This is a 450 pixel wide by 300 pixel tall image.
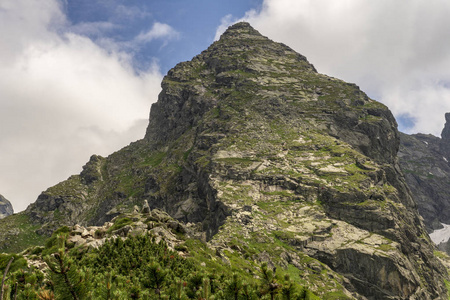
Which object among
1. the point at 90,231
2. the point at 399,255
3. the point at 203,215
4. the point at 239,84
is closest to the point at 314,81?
the point at 239,84

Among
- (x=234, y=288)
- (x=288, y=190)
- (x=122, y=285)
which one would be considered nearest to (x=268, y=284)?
(x=234, y=288)

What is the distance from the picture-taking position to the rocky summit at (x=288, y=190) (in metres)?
67.2

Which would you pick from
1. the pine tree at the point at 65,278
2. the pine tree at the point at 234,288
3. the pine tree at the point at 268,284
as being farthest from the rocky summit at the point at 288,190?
the pine tree at the point at 65,278

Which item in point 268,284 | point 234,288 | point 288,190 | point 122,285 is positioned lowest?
point 122,285

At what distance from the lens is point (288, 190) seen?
96.3 m

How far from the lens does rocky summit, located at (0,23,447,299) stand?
6725 centimetres

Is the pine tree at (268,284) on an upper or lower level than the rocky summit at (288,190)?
lower

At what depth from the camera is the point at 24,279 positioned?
1491 centimetres

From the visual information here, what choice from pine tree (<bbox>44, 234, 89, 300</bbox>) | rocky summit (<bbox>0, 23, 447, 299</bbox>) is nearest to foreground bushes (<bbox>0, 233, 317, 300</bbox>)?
pine tree (<bbox>44, 234, 89, 300</bbox>)

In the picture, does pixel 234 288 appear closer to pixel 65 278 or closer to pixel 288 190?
pixel 65 278

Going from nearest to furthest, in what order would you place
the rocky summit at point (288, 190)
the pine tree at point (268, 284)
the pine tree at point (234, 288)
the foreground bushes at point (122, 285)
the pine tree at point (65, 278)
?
the pine tree at point (65, 278) → the foreground bushes at point (122, 285) → the pine tree at point (268, 284) → the pine tree at point (234, 288) → the rocky summit at point (288, 190)

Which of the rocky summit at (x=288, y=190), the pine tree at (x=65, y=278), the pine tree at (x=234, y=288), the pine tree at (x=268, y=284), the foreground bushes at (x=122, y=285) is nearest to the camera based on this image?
the pine tree at (x=65, y=278)

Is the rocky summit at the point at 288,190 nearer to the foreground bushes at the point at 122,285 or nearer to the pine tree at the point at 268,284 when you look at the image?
the foreground bushes at the point at 122,285

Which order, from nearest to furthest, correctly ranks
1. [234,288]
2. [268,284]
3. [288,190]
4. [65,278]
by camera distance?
[65,278] < [268,284] < [234,288] < [288,190]
